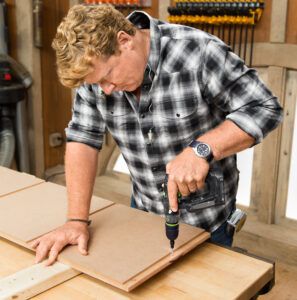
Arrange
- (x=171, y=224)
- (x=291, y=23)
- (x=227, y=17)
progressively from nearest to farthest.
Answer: (x=171, y=224)
(x=291, y=23)
(x=227, y=17)

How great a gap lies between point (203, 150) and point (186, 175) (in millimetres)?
108

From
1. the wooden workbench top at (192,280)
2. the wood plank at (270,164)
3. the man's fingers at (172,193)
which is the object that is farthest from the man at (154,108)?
the wood plank at (270,164)

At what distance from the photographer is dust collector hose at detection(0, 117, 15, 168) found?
12.3ft

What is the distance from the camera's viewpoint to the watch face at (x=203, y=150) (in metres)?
1.44

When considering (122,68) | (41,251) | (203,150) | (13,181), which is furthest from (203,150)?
(13,181)

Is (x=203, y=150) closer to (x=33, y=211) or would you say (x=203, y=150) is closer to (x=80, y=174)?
(x=80, y=174)

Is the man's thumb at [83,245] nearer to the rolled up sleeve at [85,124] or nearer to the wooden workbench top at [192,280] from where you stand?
the wooden workbench top at [192,280]

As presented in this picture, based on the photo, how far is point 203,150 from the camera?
4.77 feet

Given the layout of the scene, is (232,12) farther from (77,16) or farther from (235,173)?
(77,16)

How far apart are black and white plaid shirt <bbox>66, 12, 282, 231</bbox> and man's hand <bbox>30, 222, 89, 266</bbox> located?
38 centimetres

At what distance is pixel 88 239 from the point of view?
1.56m

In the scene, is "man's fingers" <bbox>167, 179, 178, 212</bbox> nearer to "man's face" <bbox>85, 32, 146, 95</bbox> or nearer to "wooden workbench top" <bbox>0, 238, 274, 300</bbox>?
"wooden workbench top" <bbox>0, 238, 274, 300</bbox>

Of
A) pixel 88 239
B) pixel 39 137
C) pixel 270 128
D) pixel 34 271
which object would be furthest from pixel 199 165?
pixel 39 137

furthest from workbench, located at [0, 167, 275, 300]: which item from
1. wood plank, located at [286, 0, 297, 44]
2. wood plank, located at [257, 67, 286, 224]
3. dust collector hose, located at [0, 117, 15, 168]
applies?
dust collector hose, located at [0, 117, 15, 168]
